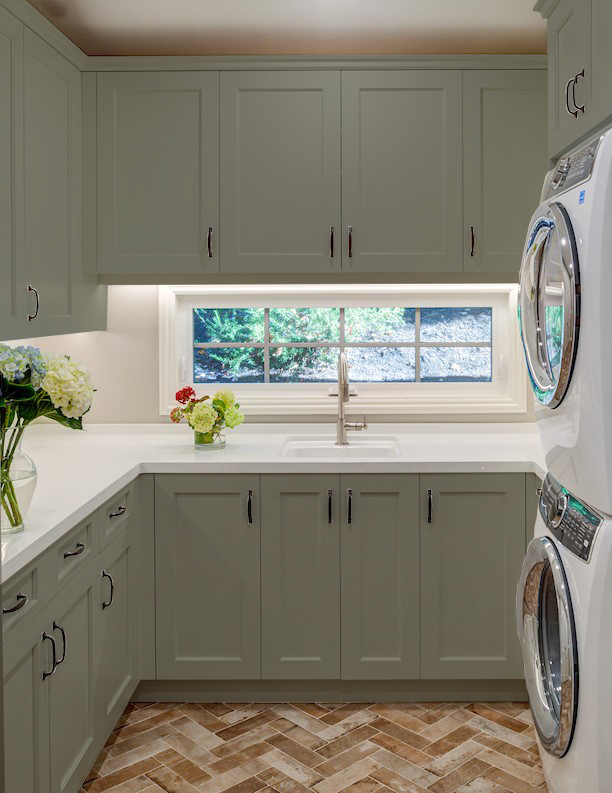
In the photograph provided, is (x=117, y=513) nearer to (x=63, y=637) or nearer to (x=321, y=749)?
(x=63, y=637)

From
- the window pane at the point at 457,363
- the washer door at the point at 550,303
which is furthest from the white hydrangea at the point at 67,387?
the window pane at the point at 457,363

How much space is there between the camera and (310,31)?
3.16 meters

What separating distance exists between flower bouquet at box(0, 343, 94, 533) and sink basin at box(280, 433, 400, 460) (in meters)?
1.29

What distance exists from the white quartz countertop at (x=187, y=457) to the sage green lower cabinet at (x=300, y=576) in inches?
3.6

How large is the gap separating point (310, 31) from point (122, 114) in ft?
2.58

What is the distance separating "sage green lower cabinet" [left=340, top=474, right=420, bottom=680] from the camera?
3020 mm

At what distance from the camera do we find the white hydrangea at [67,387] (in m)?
2.05

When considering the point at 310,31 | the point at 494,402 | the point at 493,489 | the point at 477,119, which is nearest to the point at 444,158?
the point at 477,119

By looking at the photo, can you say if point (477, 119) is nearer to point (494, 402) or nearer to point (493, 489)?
point (494, 402)

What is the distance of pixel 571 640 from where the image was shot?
5.86 feet

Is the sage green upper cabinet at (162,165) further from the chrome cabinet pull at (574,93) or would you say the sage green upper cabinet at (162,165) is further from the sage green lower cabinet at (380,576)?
the chrome cabinet pull at (574,93)

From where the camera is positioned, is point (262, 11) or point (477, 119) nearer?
point (262, 11)

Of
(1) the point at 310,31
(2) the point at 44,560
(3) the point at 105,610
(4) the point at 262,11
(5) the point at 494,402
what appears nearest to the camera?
(2) the point at 44,560

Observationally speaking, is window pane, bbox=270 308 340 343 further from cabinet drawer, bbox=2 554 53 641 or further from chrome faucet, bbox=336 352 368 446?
cabinet drawer, bbox=2 554 53 641
